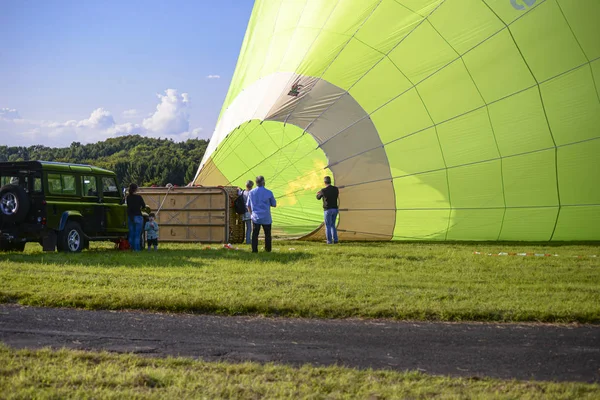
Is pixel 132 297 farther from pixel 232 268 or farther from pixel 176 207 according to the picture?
pixel 176 207

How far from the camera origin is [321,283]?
29.5ft

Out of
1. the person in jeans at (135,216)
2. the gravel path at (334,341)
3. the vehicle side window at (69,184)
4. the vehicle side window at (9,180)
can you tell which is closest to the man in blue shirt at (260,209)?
the person in jeans at (135,216)

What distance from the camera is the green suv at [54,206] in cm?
1271

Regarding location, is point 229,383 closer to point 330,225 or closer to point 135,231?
point 135,231

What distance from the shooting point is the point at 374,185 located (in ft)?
51.1

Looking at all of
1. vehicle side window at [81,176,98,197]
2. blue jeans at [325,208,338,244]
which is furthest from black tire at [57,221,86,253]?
blue jeans at [325,208,338,244]

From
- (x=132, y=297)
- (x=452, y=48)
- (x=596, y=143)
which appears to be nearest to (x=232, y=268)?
(x=132, y=297)

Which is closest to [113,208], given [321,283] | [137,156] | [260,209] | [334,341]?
[260,209]

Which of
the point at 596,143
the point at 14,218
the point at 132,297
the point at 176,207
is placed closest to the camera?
the point at 132,297

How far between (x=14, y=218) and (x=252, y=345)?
8327 mm

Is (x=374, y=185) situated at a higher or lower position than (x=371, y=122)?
lower

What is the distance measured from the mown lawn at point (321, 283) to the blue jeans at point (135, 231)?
51.5 inches

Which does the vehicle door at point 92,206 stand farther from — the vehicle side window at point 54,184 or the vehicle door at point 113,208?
the vehicle side window at point 54,184

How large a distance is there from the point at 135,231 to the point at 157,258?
261 centimetres
